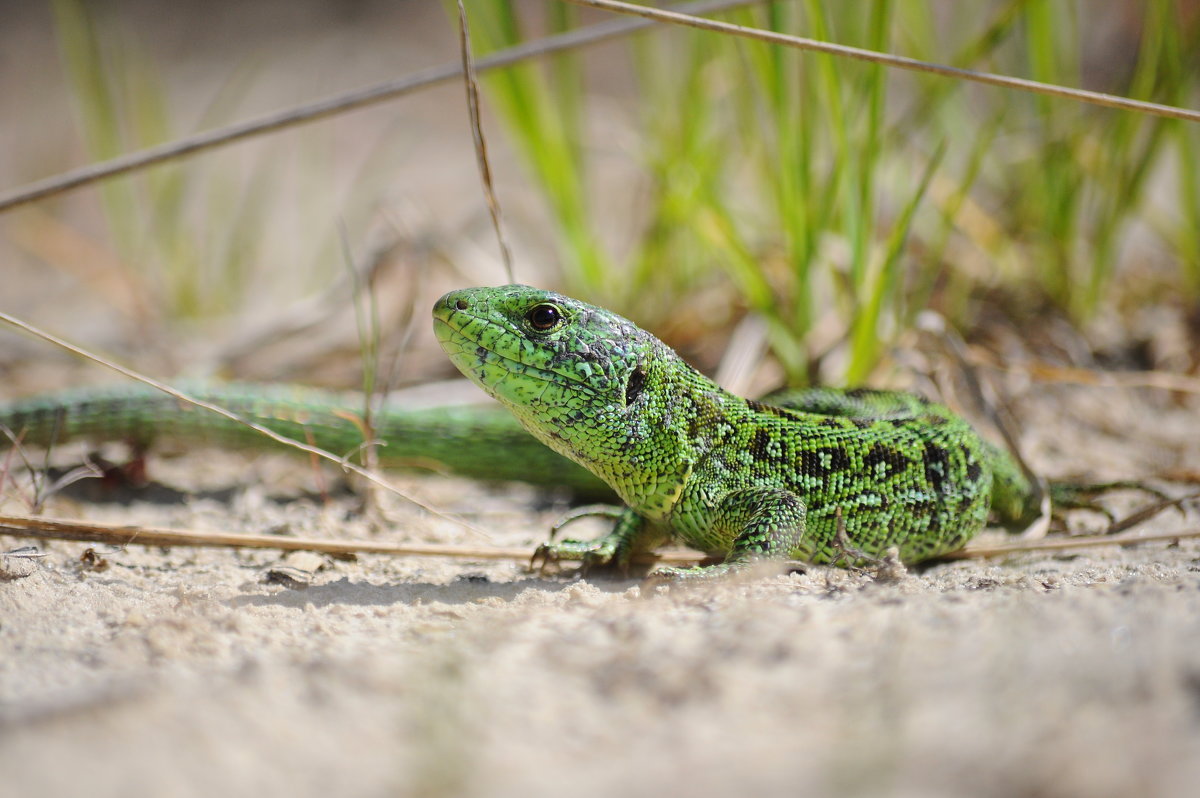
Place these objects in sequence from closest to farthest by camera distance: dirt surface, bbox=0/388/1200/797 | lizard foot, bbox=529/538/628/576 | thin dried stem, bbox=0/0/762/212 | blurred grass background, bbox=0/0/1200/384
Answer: dirt surface, bbox=0/388/1200/797 < lizard foot, bbox=529/538/628/576 < thin dried stem, bbox=0/0/762/212 < blurred grass background, bbox=0/0/1200/384

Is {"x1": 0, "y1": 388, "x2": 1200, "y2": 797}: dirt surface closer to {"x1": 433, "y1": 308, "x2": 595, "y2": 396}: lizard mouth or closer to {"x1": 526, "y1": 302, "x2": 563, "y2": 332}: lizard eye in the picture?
{"x1": 433, "y1": 308, "x2": 595, "y2": 396}: lizard mouth

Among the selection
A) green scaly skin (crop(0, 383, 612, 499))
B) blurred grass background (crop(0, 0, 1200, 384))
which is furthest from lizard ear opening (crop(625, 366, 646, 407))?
green scaly skin (crop(0, 383, 612, 499))

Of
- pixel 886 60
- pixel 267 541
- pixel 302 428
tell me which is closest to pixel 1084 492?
pixel 886 60

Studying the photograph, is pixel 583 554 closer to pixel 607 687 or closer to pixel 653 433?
pixel 653 433

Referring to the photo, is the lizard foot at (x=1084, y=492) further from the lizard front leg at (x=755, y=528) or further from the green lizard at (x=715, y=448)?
the lizard front leg at (x=755, y=528)

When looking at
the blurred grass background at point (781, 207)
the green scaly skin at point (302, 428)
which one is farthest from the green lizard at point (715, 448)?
the blurred grass background at point (781, 207)

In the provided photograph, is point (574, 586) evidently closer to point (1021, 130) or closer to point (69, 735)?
point (69, 735)

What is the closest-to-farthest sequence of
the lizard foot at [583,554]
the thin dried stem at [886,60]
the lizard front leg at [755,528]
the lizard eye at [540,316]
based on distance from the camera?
the lizard front leg at [755,528] → the lizard eye at [540,316] → the thin dried stem at [886,60] → the lizard foot at [583,554]

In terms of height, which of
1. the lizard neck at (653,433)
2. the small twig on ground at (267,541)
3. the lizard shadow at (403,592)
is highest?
the lizard neck at (653,433)
